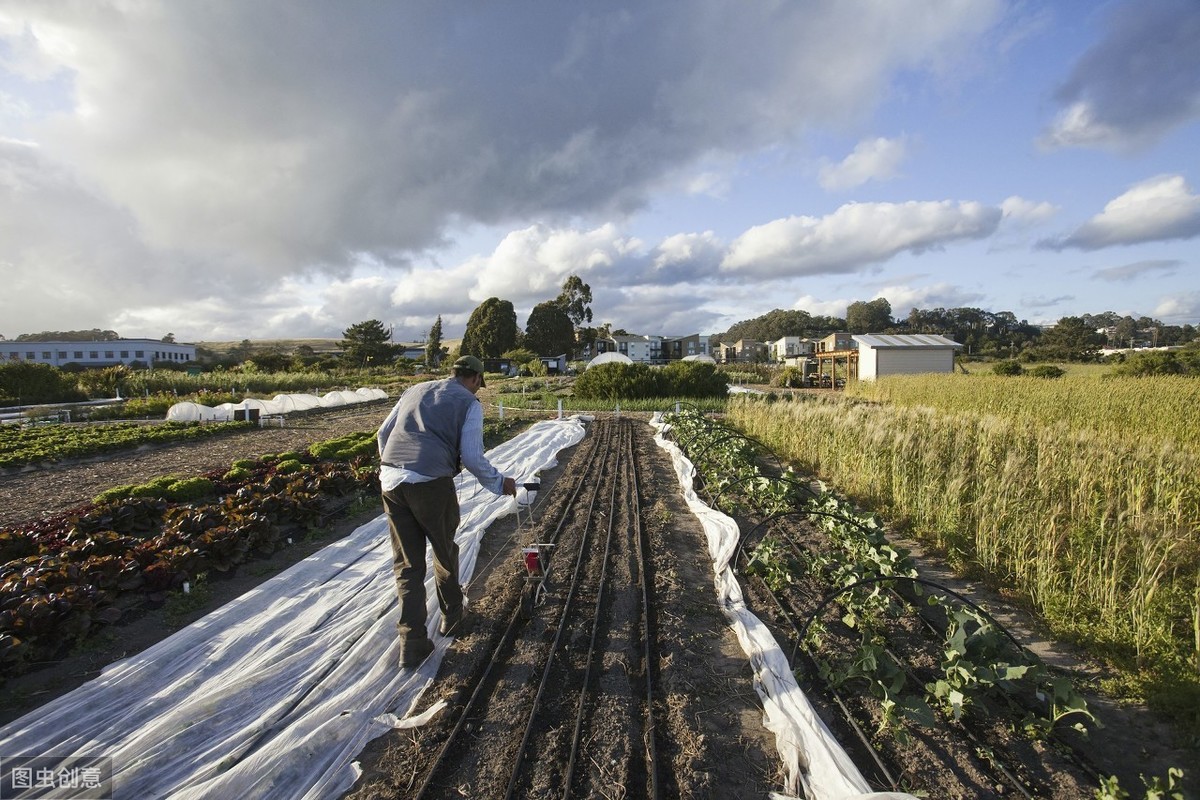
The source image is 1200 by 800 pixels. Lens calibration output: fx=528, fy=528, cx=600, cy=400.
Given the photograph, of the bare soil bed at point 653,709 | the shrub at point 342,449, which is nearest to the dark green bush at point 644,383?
the shrub at point 342,449

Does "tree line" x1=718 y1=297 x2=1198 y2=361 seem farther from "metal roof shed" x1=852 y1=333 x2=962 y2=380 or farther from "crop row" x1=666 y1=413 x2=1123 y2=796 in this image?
"crop row" x1=666 y1=413 x2=1123 y2=796

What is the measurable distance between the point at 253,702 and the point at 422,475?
61.7 inches

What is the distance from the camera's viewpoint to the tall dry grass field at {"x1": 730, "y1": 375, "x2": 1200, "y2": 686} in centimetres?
370

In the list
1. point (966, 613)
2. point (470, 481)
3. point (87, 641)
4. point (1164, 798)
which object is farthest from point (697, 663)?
point (470, 481)

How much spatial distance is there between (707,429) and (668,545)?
5889mm

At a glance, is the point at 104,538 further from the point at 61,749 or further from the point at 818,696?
the point at 818,696

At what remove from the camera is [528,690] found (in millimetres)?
3199

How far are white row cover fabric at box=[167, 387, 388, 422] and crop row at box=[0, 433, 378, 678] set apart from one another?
35.7ft

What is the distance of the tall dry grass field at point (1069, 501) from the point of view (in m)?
3.70

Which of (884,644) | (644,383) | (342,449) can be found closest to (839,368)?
(644,383)

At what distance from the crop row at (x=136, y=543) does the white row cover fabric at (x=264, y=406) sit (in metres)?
10.9

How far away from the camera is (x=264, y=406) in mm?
17984

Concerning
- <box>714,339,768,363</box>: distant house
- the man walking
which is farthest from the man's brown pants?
<box>714,339,768,363</box>: distant house

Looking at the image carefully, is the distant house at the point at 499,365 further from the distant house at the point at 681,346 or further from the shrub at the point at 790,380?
the distant house at the point at 681,346
